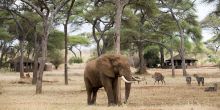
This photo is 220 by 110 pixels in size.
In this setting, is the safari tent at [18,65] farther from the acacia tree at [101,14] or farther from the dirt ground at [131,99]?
the dirt ground at [131,99]

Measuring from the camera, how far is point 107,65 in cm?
1738

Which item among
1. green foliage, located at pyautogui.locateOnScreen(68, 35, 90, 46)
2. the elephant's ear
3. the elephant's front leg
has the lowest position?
the elephant's front leg

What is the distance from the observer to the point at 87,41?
94.9 meters

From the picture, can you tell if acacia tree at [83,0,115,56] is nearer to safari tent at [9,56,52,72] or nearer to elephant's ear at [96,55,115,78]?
elephant's ear at [96,55,115,78]

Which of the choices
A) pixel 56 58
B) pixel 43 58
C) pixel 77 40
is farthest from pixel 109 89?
pixel 56 58

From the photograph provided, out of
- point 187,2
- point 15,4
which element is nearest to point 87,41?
point 187,2

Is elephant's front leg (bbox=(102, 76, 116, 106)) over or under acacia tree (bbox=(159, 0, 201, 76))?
under

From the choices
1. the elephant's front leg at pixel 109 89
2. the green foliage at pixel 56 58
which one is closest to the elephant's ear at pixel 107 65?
the elephant's front leg at pixel 109 89

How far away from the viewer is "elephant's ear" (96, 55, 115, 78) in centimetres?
1731

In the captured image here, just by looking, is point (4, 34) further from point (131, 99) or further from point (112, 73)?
point (112, 73)

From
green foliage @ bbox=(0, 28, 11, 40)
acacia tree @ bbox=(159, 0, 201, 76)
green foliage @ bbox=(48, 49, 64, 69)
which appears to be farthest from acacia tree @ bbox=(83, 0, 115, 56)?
green foliage @ bbox=(48, 49, 64, 69)

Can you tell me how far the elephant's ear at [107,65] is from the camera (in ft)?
56.8

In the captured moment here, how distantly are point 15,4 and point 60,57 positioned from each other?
5483 cm

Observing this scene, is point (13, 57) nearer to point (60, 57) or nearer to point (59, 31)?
point (60, 57)
